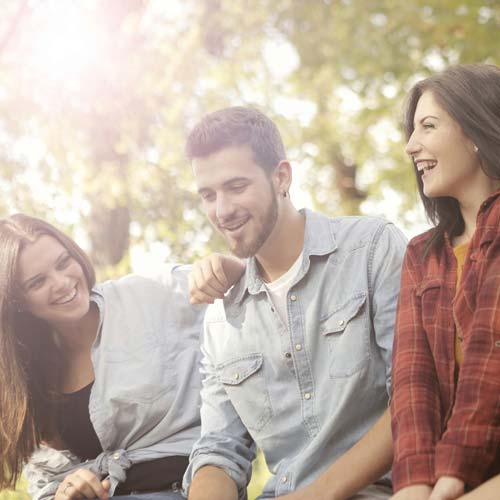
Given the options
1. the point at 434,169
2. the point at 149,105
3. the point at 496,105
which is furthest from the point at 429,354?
the point at 149,105

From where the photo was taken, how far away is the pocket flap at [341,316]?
2873mm

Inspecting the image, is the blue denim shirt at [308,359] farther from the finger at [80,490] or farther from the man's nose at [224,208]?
the finger at [80,490]

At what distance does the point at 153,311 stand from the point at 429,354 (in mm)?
1364

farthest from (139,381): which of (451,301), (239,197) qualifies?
(451,301)

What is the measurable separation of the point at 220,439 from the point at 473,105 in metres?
1.36

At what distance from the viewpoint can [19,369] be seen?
355 centimetres

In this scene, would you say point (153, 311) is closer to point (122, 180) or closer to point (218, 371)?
point (218, 371)

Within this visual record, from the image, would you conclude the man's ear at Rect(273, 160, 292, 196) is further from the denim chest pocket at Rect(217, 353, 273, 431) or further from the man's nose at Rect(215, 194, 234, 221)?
the denim chest pocket at Rect(217, 353, 273, 431)

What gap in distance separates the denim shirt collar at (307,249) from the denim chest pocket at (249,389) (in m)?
0.22

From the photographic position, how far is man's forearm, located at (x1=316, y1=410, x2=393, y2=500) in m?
2.63

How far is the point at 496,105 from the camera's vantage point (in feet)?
8.39

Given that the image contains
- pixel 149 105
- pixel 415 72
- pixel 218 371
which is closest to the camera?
pixel 218 371

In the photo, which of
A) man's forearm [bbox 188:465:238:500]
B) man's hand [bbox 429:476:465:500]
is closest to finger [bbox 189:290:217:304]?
man's forearm [bbox 188:465:238:500]

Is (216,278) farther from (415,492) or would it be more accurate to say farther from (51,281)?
(415,492)
